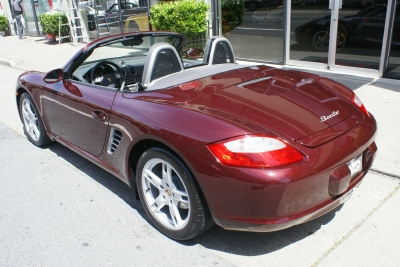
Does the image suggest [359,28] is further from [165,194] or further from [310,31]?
[165,194]

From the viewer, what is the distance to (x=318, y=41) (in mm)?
7773

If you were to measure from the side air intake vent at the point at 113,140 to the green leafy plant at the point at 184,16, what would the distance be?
648cm

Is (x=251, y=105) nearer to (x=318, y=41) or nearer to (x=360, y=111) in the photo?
(x=360, y=111)

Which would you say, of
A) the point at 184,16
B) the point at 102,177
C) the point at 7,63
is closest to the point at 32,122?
the point at 102,177


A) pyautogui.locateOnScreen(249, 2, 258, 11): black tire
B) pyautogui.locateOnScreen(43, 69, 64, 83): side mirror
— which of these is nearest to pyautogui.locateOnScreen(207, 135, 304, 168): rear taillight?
pyautogui.locateOnScreen(43, 69, 64, 83): side mirror

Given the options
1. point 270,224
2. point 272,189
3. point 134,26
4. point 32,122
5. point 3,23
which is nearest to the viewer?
point 272,189

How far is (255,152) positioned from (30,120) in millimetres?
3477

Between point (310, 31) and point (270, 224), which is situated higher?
point (310, 31)

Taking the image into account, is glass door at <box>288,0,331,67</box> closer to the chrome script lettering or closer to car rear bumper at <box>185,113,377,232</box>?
the chrome script lettering

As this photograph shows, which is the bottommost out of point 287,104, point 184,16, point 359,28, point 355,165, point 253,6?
point 355,165

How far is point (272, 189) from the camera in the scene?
224 cm

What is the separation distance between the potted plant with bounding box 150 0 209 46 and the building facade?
57cm

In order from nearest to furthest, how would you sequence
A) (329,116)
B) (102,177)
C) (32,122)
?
(329,116)
(102,177)
(32,122)

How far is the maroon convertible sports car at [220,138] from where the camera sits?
232cm
